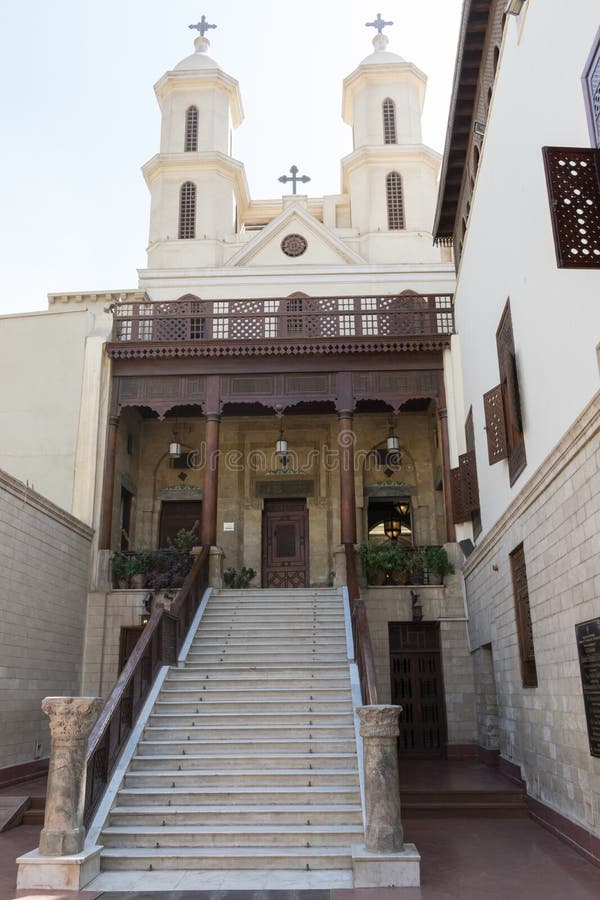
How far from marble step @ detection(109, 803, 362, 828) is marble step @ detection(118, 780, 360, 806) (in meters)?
0.13

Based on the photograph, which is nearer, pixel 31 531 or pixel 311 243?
pixel 31 531

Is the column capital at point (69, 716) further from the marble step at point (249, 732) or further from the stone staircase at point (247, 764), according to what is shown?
the marble step at point (249, 732)

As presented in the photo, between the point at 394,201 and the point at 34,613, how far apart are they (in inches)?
639

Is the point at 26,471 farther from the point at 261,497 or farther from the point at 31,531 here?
the point at 261,497

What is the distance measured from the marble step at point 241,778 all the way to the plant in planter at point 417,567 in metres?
6.06

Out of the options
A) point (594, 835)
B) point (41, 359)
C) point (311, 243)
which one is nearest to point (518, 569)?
point (594, 835)

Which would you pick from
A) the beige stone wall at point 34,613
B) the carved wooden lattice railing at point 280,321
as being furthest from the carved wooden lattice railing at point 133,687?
the carved wooden lattice railing at point 280,321

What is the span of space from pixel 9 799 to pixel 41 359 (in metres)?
8.58

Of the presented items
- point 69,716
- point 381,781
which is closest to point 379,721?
point 381,781

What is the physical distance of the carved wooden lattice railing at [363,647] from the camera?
28.4 feet

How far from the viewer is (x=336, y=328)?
15562 millimetres

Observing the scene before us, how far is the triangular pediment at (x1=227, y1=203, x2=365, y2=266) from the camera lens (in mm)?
21562

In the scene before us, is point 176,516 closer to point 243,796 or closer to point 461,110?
point 461,110

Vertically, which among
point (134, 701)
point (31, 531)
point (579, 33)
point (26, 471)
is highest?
point (579, 33)
